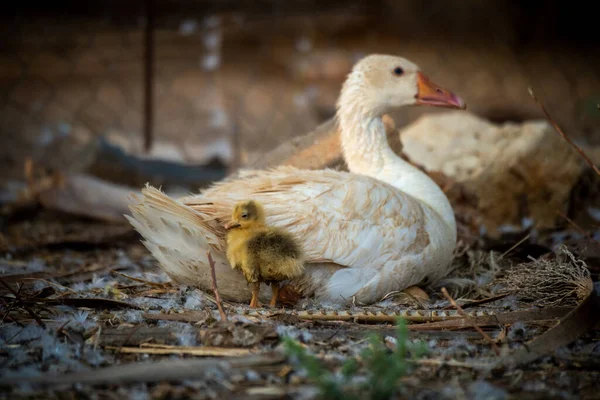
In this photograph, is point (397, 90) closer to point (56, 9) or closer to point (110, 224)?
point (110, 224)

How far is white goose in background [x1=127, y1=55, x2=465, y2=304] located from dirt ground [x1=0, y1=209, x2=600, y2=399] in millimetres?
122

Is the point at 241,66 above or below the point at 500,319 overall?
above

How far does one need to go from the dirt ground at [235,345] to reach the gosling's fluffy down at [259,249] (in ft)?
0.53

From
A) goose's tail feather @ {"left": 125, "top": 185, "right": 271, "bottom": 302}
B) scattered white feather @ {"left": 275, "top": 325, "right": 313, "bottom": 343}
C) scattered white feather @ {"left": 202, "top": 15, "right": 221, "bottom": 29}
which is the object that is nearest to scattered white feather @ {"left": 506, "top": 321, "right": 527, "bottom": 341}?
scattered white feather @ {"left": 275, "top": 325, "right": 313, "bottom": 343}

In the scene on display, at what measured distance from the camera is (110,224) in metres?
5.55

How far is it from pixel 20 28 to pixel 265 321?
26.0 ft

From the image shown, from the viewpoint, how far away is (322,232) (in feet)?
10.0

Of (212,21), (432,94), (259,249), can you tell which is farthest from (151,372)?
(212,21)

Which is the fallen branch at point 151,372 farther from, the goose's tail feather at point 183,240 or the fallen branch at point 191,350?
the goose's tail feather at point 183,240

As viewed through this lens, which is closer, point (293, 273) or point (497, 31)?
point (293, 273)

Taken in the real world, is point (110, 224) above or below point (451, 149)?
below

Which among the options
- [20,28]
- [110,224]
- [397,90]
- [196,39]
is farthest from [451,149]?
[20,28]

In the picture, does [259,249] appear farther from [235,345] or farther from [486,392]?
[486,392]

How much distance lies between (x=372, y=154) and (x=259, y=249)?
1324 mm
